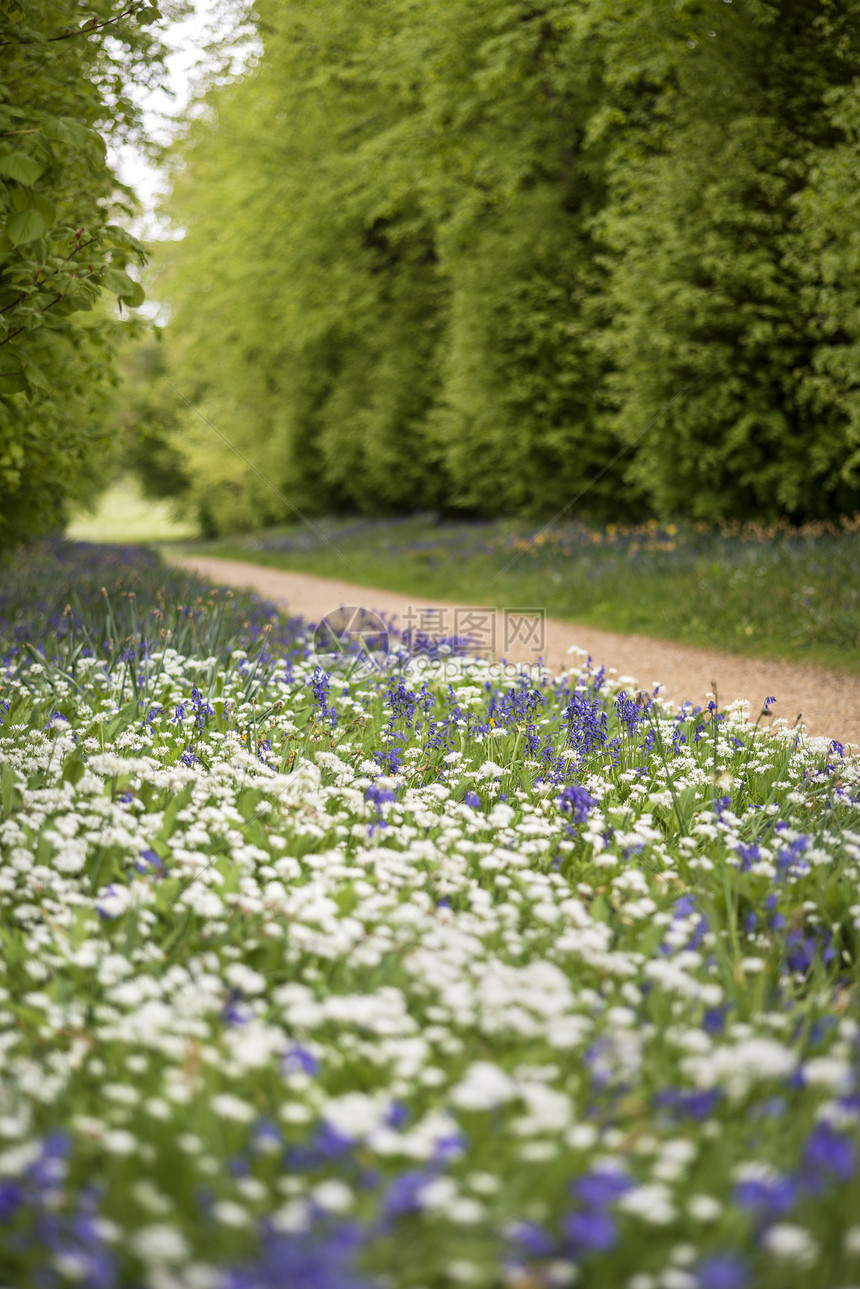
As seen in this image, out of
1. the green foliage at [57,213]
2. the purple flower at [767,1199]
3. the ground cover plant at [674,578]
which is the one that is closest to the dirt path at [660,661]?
the ground cover plant at [674,578]

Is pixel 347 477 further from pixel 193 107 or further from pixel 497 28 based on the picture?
pixel 497 28

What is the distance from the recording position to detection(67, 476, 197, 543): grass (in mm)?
44250

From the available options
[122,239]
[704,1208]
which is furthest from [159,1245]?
[122,239]

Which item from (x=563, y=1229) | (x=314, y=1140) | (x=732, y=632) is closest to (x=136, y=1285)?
(x=314, y=1140)

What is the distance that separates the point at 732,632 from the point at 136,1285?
905cm

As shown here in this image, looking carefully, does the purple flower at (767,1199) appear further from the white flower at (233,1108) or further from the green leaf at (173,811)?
the green leaf at (173,811)

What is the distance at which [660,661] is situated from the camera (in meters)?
9.17

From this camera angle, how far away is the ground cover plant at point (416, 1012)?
177 cm

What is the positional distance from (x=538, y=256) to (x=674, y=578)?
894 centimetres

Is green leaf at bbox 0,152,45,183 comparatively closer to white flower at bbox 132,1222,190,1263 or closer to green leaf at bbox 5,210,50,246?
green leaf at bbox 5,210,50,246

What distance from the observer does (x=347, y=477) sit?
2733 centimetres

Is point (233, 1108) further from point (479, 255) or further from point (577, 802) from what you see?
point (479, 255)

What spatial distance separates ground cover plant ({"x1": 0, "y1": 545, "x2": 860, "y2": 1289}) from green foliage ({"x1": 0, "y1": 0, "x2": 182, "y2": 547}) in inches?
74.5

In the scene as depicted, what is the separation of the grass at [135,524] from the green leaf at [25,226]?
132ft
